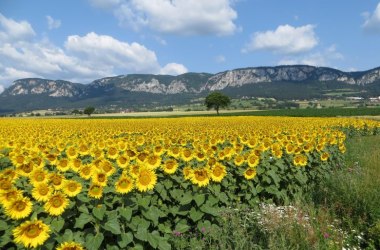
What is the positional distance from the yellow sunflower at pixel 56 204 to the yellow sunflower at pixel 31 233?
0.56 meters

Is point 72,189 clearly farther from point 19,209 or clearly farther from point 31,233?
point 31,233

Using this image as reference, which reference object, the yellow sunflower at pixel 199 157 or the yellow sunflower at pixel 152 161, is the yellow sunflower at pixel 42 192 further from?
the yellow sunflower at pixel 199 157

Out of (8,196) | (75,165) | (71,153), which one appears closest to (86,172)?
(75,165)

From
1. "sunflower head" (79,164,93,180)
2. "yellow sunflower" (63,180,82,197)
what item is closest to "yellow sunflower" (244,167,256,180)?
"sunflower head" (79,164,93,180)

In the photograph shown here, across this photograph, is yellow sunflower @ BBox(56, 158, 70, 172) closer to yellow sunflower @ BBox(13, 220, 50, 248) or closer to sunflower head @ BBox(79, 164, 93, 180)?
sunflower head @ BBox(79, 164, 93, 180)

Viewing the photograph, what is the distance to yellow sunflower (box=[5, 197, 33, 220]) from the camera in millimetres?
4359

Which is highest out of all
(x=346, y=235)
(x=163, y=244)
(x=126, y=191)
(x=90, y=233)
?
(x=126, y=191)

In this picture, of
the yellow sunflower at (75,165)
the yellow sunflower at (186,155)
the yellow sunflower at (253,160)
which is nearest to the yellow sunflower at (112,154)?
the yellow sunflower at (75,165)

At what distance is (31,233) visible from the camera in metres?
3.97

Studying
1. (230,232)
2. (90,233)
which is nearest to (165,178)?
(230,232)

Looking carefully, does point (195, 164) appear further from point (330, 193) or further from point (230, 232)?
point (330, 193)

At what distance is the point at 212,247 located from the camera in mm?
6031

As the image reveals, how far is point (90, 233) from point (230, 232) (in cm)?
292

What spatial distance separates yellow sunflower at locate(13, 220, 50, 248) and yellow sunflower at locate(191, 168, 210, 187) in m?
2.99
